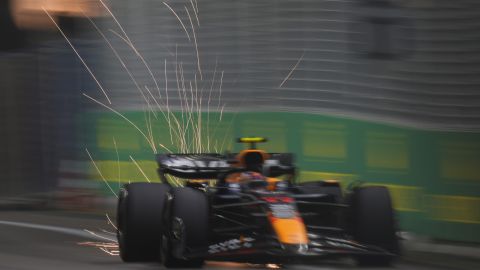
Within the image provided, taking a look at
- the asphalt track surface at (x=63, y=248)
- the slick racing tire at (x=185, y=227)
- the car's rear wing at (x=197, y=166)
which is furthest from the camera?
the car's rear wing at (x=197, y=166)

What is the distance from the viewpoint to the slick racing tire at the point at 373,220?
1105 cm

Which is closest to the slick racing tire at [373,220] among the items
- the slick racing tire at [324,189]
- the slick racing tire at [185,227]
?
the slick racing tire at [324,189]

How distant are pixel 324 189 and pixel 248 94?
5.55 metres

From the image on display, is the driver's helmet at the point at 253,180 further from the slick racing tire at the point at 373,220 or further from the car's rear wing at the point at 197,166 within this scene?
the slick racing tire at the point at 373,220

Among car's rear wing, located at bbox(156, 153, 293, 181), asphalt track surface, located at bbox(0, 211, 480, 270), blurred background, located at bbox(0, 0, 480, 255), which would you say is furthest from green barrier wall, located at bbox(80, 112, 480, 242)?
car's rear wing, located at bbox(156, 153, 293, 181)

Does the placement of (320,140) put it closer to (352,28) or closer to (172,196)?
(352,28)

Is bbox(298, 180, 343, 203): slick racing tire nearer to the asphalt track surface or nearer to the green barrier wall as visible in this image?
the asphalt track surface

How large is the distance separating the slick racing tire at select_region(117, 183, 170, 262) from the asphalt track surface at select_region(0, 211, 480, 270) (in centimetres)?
16

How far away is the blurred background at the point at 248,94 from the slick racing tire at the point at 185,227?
374 cm

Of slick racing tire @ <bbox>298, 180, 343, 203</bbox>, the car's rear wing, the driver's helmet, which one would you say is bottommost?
slick racing tire @ <bbox>298, 180, 343, 203</bbox>

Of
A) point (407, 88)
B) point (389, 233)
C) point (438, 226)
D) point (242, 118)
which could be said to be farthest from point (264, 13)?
point (389, 233)

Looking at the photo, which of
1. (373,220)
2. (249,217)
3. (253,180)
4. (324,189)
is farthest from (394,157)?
(249,217)

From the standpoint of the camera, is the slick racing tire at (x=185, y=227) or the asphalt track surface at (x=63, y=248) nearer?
the slick racing tire at (x=185, y=227)

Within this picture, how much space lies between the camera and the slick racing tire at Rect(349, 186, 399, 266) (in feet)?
36.2
